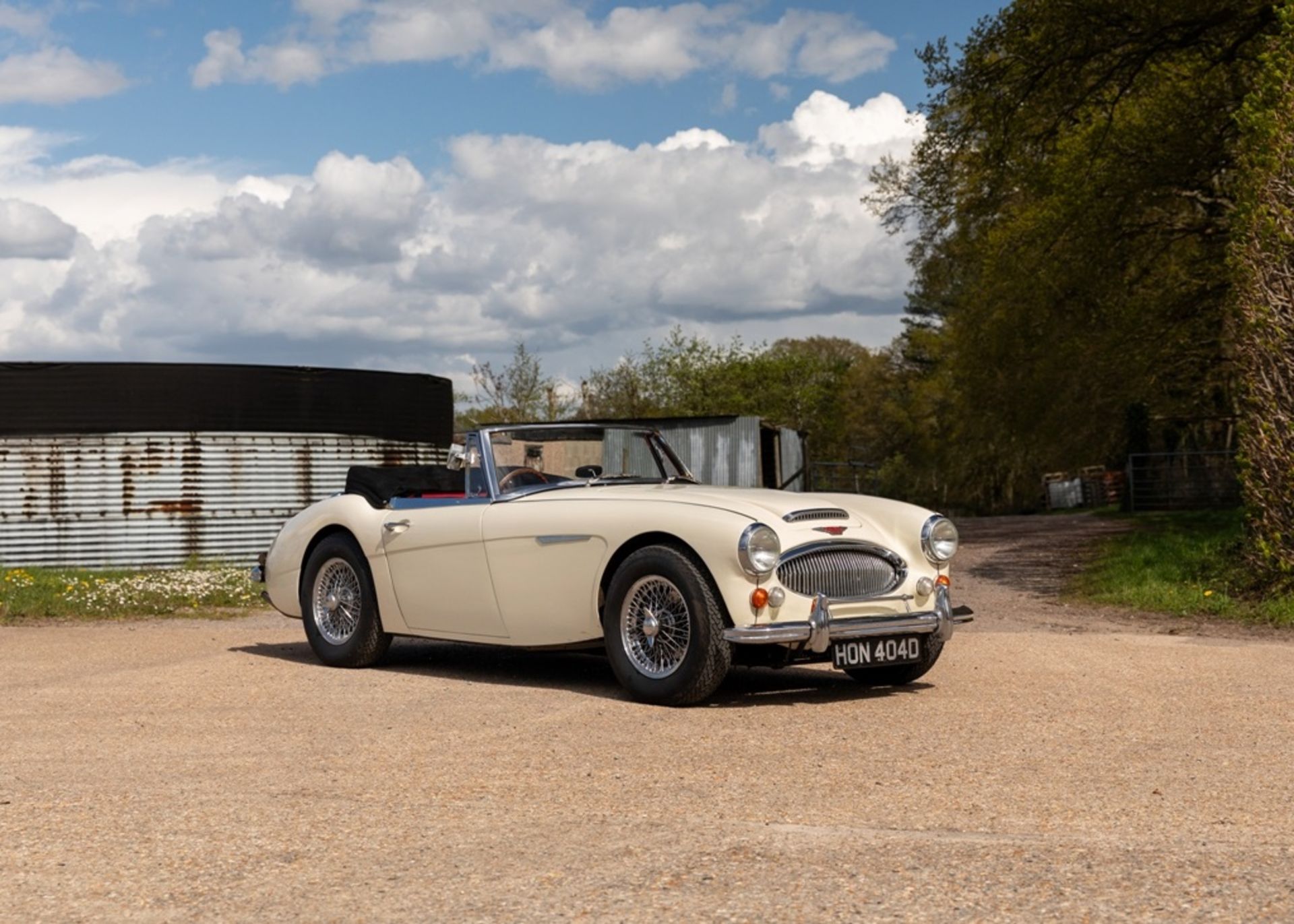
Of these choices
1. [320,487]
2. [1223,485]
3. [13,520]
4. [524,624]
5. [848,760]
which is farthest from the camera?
[1223,485]

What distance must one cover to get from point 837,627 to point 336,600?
3.84 metres

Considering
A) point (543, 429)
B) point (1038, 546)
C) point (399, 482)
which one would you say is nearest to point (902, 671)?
point (543, 429)

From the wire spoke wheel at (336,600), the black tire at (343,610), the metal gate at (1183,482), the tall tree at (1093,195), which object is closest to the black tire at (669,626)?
the black tire at (343,610)

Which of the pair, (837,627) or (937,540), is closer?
(837,627)

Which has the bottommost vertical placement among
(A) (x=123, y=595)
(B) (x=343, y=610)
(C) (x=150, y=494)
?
(A) (x=123, y=595)

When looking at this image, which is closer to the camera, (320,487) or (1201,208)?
(320,487)

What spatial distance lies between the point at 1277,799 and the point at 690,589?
122 inches

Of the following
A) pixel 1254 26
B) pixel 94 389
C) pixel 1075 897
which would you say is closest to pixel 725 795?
pixel 1075 897

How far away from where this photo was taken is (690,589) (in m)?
8.01

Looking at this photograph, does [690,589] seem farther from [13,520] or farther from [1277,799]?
[13,520]

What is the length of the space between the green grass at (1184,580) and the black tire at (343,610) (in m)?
7.50

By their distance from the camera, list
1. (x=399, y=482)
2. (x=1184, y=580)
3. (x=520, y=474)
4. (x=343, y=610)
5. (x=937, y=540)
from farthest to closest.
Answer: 1. (x=1184, y=580)
2. (x=399, y=482)
3. (x=343, y=610)
4. (x=520, y=474)
5. (x=937, y=540)

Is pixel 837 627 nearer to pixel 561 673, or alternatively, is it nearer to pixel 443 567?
pixel 561 673

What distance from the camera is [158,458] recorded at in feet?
71.8
